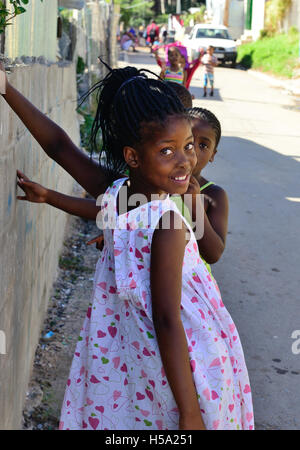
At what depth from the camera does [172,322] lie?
1.90m

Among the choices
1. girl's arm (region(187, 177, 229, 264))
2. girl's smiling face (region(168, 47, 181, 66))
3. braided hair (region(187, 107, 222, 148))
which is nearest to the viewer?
girl's arm (region(187, 177, 229, 264))

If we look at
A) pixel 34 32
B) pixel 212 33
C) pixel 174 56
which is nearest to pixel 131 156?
pixel 34 32

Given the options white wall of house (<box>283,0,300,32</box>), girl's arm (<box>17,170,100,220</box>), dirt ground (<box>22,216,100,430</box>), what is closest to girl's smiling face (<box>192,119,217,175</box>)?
girl's arm (<box>17,170,100,220</box>)

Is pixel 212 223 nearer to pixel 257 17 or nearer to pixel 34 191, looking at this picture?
pixel 34 191

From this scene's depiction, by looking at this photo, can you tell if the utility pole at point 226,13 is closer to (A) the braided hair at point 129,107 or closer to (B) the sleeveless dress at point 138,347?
(A) the braided hair at point 129,107

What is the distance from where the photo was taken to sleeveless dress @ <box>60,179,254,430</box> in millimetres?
1975

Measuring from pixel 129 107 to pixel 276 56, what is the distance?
2524 centimetres

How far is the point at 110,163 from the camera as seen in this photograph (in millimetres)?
2430

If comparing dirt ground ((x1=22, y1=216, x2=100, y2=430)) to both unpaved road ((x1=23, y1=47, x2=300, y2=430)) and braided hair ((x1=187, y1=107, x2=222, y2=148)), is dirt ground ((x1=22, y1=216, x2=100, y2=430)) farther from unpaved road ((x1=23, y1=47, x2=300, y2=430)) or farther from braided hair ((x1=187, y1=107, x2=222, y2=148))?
braided hair ((x1=187, y1=107, x2=222, y2=148))

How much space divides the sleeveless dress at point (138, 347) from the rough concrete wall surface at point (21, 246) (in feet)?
1.35

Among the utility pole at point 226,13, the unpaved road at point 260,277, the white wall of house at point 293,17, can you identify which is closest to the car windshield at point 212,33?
the white wall of house at point 293,17

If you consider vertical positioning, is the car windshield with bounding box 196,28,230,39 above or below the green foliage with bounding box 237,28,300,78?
above

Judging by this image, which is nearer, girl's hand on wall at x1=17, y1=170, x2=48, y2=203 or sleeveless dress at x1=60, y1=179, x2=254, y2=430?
sleeveless dress at x1=60, y1=179, x2=254, y2=430
